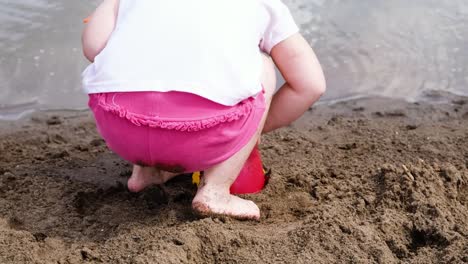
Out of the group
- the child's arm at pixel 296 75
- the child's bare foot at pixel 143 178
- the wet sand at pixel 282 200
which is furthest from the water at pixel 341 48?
the child's arm at pixel 296 75

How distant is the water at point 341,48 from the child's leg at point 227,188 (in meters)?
1.19

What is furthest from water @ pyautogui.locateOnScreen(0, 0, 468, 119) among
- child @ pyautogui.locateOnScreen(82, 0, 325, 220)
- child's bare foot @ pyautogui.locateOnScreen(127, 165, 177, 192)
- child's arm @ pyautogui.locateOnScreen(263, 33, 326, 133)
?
child @ pyautogui.locateOnScreen(82, 0, 325, 220)

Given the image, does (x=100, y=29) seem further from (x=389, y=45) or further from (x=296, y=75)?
(x=389, y=45)

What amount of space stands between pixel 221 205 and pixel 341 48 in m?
1.74

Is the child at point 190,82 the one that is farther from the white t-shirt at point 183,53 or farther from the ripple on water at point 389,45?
the ripple on water at point 389,45

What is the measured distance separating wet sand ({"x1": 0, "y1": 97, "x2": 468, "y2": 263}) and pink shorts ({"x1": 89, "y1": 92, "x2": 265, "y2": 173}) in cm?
18

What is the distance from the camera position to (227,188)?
2178 mm

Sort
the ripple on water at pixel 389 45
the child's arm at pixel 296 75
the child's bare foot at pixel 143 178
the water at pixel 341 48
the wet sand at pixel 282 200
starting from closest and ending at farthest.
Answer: the wet sand at pixel 282 200
the child's arm at pixel 296 75
the child's bare foot at pixel 143 178
the water at pixel 341 48
the ripple on water at pixel 389 45

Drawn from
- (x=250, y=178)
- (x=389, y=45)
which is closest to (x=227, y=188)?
(x=250, y=178)

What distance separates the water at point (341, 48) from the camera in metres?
3.34

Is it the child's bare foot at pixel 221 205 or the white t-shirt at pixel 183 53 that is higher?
the white t-shirt at pixel 183 53

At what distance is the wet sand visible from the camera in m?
1.90

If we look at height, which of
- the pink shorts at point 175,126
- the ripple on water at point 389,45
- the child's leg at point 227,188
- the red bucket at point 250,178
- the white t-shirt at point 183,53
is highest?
the white t-shirt at point 183,53

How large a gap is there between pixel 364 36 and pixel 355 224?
A: 1.91 m
